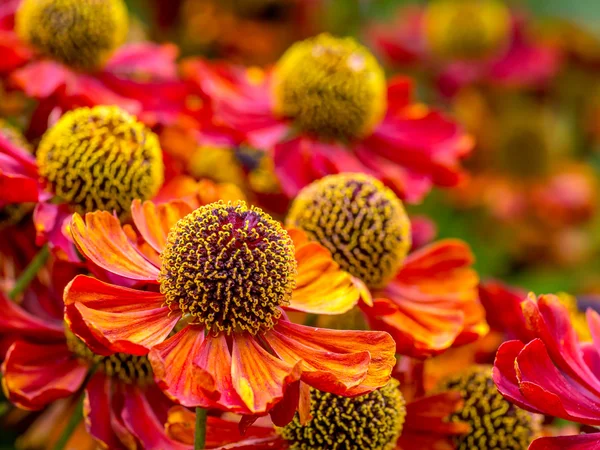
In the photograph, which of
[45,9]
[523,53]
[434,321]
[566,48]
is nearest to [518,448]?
[434,321]

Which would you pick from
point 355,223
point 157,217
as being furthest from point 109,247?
point 355,223

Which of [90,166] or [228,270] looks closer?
[228,270]

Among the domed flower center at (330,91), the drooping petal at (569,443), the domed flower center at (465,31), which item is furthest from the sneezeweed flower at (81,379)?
the domed flower center at (465,31)

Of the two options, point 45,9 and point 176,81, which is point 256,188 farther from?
point 45,9

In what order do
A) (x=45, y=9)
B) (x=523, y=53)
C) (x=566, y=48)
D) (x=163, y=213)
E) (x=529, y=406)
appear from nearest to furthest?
(x=529, y=406), (x=163, y=213), (x=45, y=9), (x=523, y=53), (x=566, y=48)

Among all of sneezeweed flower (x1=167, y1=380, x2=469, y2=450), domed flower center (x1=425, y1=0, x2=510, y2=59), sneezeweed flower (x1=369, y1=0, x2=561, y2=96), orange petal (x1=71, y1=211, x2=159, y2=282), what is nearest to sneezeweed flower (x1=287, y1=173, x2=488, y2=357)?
sneezeweed flower (x1=167, y1=380, x2=469, y2=450)

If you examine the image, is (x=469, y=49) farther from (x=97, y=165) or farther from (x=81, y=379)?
(x=81, y=379)
